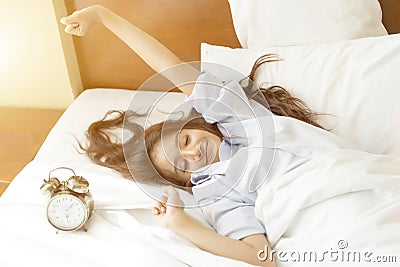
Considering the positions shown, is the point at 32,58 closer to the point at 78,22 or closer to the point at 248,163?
the point at 78,22

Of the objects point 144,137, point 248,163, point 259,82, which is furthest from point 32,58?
point 248,163

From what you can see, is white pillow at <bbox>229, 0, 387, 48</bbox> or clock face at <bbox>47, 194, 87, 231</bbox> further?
white pillow at <bbox>229, 0, 387, 48</bbox>

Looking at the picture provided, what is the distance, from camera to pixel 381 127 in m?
1.22

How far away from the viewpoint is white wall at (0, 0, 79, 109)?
160 cm

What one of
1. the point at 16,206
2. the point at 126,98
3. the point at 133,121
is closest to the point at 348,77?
the point at 133,121

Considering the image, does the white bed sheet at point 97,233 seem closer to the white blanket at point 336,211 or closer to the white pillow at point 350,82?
→ the white blanket at point 336,211

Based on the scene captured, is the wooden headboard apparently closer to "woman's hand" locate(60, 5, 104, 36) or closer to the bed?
the bed

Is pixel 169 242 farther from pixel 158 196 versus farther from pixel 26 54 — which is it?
pixel 26 54

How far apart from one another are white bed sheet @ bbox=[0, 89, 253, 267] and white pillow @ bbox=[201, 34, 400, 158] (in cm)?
37

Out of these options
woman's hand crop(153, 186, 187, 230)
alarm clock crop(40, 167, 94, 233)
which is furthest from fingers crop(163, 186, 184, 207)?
alarm clock crop(40, 167, 94, 233)

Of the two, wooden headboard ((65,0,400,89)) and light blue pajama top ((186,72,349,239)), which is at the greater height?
wooden headboard ((65,0,400,89))

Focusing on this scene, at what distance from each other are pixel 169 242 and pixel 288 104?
1.40 ft

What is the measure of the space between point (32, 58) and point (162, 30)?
1.34 ft

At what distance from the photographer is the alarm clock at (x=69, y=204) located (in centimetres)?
106
